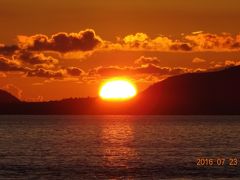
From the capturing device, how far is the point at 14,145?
164 metres

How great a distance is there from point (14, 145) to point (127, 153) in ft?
125

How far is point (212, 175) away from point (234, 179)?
202 inches

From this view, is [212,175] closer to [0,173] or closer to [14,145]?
[0,173]

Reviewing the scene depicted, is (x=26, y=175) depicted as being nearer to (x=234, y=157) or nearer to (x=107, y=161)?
(x=107, y=161)

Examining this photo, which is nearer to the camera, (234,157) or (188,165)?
(188,165)

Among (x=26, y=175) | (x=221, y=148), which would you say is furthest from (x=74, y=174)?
(x=221, y=148)

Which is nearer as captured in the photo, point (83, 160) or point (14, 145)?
point (83, 160)

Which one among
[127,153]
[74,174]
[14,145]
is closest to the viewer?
[74,174]

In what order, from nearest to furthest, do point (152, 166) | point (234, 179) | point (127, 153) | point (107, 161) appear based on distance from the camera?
point (234, 179)
point (152, 166)
point (107, 161)
point (127, 153)

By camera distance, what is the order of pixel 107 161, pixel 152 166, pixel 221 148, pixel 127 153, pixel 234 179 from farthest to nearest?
pixel 221 148 → pixel 127 153 → pixel 107 161 → pixel 152 166 → pixel 234 179

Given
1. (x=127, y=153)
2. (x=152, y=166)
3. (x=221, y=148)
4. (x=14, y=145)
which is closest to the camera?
(x=152, y=166)

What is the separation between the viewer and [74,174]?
98.0 meters

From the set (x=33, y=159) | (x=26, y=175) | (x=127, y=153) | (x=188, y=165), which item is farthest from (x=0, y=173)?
(x=127, y=153)

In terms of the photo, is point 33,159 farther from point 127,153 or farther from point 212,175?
point 212,175
